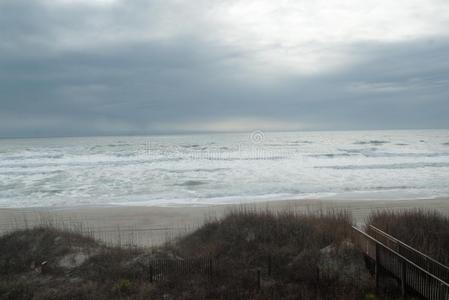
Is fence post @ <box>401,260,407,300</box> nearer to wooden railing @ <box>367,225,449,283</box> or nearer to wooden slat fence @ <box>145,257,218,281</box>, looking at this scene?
wooden railing @ <box>367,225,449,283</box>

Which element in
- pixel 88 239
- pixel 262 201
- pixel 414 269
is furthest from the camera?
pixel 262 201

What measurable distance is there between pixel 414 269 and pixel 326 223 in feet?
11.6

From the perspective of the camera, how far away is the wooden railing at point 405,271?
4.37 meters

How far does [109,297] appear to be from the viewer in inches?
217

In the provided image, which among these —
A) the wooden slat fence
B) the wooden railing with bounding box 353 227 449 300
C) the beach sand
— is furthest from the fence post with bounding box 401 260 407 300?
the beach sand

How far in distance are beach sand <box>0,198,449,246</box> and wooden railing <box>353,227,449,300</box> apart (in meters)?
5.20

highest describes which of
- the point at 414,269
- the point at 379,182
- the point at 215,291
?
the point at 414,269

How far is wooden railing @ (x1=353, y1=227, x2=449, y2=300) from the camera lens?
437 centimetres

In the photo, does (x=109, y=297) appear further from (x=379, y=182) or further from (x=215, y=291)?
(x=379, y=182)

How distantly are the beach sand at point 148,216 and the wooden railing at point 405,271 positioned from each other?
5197 millimetres

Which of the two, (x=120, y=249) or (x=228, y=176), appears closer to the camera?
(x=120, y=249)

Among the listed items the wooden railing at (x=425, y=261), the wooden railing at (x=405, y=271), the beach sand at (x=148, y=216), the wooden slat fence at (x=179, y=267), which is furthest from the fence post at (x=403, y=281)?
the beach sand at (x=148, y=216)

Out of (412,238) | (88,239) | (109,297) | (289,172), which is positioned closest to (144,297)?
(109,297)

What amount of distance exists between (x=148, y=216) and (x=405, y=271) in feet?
37.5
